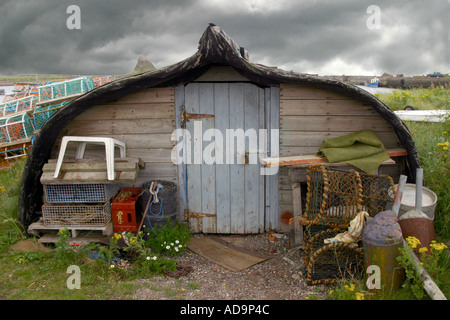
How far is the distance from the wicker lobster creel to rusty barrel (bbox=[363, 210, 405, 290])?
430 mm

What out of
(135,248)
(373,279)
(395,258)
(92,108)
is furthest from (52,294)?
(395,258)

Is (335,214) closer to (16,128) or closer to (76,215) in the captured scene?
(76,215)

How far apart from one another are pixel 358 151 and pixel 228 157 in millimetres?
2251

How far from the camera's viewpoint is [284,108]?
6.47 m

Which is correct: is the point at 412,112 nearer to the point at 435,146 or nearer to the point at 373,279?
the point at 435,146

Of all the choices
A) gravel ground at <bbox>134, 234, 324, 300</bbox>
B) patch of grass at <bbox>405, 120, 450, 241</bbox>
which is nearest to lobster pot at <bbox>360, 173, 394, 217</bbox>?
patch of grass at <bbox>405, 120, 450, 241</bbox>

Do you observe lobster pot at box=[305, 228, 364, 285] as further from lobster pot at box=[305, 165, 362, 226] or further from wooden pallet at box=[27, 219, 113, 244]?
wooden pallet at box=[27, 219, 113, 244]

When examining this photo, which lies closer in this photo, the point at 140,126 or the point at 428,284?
the point at 428,284

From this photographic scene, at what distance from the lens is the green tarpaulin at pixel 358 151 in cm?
581

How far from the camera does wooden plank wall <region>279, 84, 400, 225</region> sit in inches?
252

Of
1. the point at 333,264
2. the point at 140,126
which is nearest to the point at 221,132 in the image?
the point at 140,126

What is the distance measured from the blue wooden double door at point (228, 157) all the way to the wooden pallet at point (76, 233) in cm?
153

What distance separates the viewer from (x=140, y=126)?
6.63 meters

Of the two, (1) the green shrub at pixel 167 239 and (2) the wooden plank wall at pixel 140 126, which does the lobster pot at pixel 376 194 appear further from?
(2) the wooden plank wall at pixel 140 126
